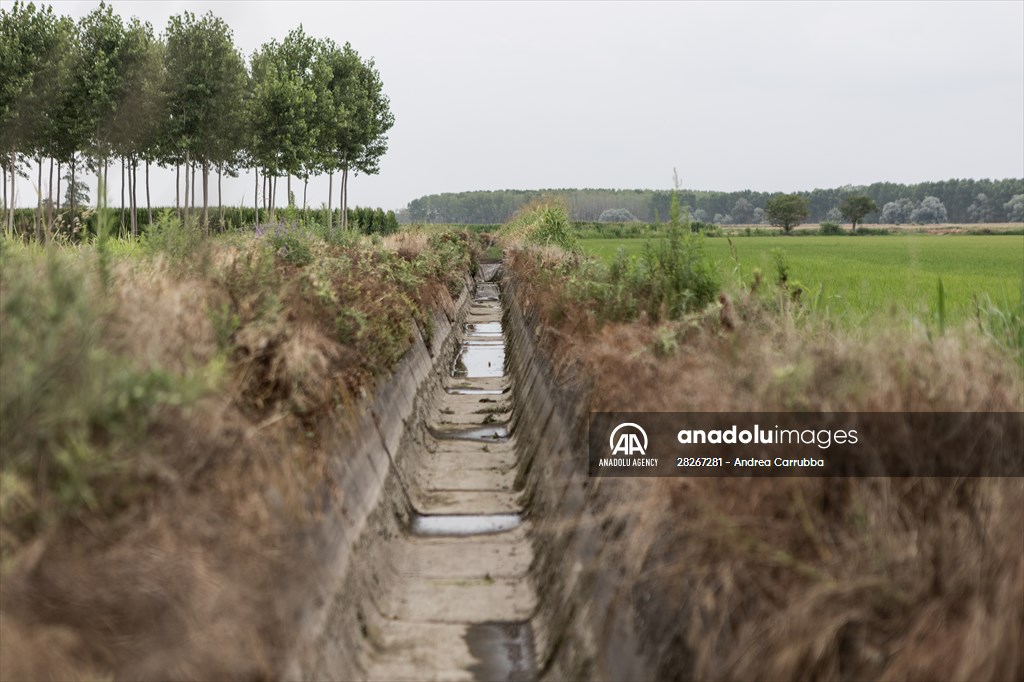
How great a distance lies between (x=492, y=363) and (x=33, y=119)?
30597 mm

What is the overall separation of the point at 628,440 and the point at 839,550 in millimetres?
2425

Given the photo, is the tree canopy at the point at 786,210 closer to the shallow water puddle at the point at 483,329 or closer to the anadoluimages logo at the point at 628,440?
the shallow water puddle at the point at 483,329

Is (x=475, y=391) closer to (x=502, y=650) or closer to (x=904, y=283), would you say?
(x=904, y=283)

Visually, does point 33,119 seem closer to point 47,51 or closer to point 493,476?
point 47,51

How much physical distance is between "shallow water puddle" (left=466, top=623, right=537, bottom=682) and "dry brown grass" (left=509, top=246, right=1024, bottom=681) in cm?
140

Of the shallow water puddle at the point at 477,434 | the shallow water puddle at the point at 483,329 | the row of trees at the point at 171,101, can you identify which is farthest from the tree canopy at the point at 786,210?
the shallow water puddle at the point at 477,434

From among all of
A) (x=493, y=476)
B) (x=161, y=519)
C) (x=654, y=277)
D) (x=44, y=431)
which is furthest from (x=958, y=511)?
(x=493, y=476)

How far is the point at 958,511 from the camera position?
12.5ft

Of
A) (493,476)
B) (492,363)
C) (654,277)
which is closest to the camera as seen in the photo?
(654,277)

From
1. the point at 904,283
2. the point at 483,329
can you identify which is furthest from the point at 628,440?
the point at 483,329

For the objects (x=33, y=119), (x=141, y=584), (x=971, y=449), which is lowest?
(x=141, y=584)

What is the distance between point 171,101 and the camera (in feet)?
155

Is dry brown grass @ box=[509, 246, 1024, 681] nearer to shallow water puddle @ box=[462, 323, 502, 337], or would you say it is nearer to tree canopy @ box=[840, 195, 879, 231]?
shallow water puddle @ box=[462, 323, 502, 337]

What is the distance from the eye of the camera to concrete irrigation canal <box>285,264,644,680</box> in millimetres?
5234
